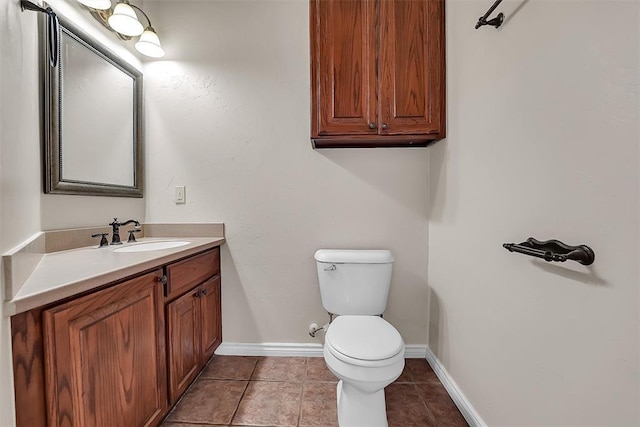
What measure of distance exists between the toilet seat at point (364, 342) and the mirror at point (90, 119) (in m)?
1.42

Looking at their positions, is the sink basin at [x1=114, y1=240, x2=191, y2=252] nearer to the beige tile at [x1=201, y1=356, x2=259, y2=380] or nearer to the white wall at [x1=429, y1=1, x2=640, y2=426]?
the beige tile at [x1=201, y1=356, x2=259, y2=380]

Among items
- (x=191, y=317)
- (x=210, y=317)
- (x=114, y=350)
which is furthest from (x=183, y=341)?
(x=114, y=350)

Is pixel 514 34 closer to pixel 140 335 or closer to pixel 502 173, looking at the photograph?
pixel 502 173

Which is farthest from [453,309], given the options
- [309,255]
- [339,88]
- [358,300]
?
[339,88]

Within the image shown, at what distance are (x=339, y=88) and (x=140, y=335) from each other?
150 cm

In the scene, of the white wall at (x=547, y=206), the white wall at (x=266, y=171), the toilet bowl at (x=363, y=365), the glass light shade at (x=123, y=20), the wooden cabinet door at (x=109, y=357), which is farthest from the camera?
the white wall at (x=266, y=171)

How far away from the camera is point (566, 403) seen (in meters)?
0.77

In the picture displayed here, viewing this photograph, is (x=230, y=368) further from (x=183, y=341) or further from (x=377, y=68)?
(x=377, y=68)

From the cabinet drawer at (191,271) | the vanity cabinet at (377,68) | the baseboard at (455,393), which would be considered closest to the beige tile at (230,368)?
the cabinet drawer at (191,271)

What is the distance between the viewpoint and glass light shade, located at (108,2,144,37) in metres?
1.45

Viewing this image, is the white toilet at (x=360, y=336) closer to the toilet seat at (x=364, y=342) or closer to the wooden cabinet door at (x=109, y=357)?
the toilet seat at (x=364, y=342)

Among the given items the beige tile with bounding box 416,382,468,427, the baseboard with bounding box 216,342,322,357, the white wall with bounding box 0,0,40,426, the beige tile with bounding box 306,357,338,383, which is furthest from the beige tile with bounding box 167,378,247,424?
the beige tile with bounding box 416,382,468,427

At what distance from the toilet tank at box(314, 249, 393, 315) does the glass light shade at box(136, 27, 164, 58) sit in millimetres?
1600

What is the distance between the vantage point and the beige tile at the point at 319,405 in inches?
51.4
